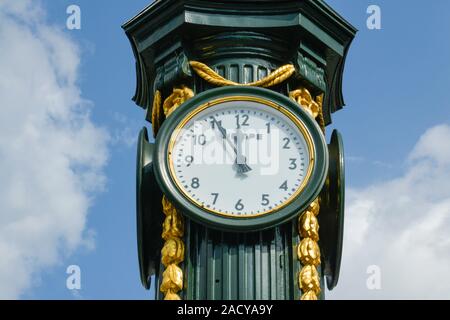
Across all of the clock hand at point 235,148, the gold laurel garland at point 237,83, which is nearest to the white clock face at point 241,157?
the clock hand at point 235,148

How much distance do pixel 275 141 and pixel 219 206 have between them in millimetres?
1426

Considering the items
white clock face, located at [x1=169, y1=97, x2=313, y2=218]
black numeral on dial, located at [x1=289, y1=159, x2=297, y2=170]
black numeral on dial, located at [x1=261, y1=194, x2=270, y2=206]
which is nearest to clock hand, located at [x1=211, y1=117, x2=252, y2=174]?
white clock face, located at [x1=169, y1=97, x2=313, y2=218]

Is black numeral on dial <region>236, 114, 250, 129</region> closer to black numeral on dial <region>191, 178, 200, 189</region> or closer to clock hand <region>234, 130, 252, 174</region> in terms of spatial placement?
clock hand <region>234, 130, 252, 174</region>

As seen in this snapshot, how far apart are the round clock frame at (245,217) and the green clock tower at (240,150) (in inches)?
0.6

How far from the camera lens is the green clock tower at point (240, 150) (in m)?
29.0

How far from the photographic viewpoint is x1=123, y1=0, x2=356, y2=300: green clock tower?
2895 cm

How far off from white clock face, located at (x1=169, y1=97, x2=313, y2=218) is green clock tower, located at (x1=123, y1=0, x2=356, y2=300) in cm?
2

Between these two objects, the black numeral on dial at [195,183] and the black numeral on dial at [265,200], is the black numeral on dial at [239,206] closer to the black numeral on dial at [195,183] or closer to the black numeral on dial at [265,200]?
the black numeral on dial at [265,200]

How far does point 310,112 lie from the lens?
30.4 m
